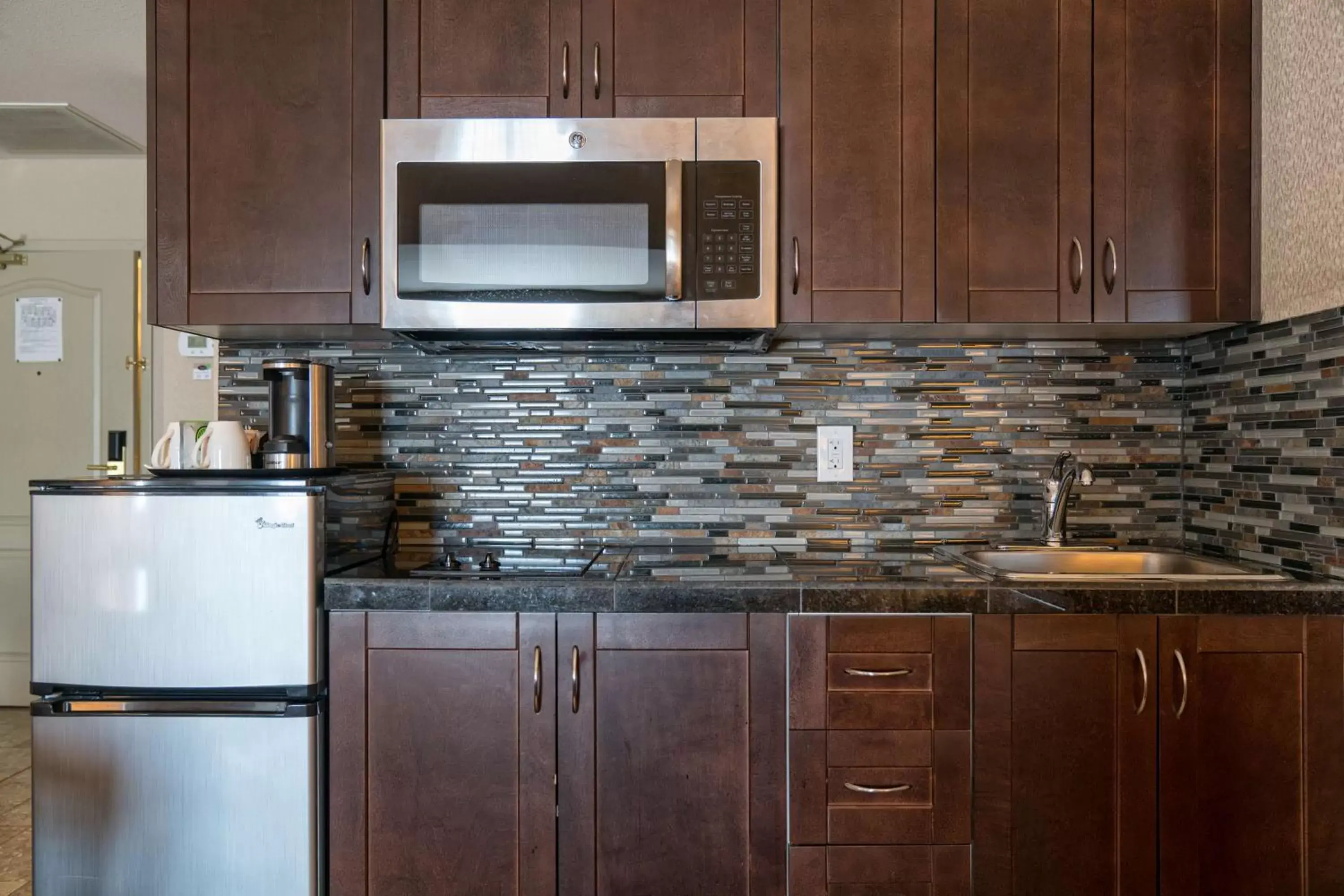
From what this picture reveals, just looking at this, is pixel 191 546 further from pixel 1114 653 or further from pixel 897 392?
pixel 1114 653

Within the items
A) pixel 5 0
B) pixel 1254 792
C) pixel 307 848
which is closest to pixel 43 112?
pixel 5 0

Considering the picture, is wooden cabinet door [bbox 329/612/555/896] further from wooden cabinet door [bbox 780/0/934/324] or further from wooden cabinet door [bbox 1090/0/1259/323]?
wooden cabinet door [bbox 1090/0/1259/323]

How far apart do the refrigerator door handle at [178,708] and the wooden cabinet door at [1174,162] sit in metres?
1.92

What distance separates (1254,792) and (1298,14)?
1.59 metres

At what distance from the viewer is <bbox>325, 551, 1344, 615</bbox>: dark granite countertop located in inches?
62.1

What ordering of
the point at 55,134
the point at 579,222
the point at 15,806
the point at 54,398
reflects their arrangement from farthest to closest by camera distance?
the point at 54,398 → the point at 55,134 → the point at 15,806 → the point at 579,222

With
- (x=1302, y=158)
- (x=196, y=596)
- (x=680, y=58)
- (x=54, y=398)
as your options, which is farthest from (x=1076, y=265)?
(x=54, y=398)

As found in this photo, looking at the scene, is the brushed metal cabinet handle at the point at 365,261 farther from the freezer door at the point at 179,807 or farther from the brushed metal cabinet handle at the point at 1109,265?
the brushed metal cabinet handle at the point at 1109,265

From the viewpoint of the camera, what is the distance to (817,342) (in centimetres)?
215

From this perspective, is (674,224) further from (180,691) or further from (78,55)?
(78,55)

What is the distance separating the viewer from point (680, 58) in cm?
184

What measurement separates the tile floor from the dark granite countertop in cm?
105

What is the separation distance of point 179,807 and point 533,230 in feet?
4.47

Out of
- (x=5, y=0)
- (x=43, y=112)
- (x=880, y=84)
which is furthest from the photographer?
(x=43, y=112)
